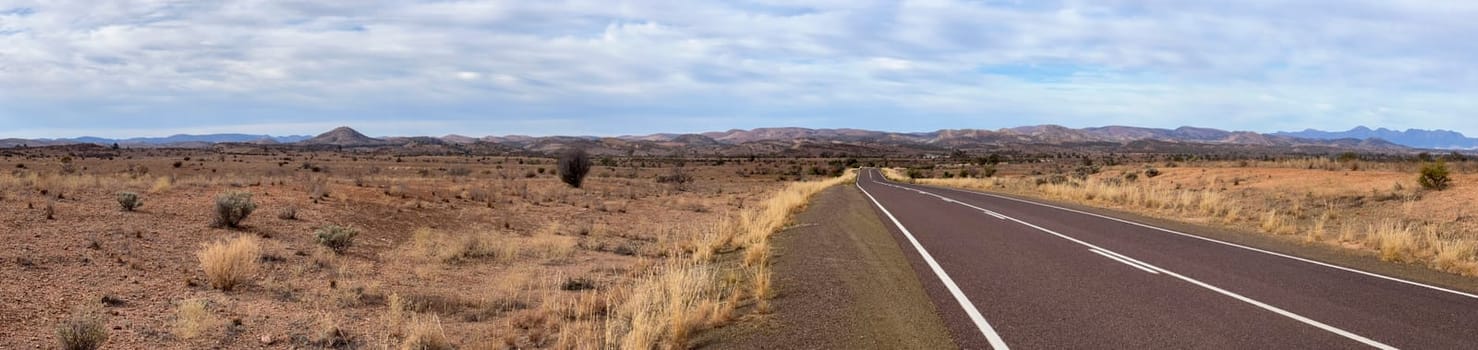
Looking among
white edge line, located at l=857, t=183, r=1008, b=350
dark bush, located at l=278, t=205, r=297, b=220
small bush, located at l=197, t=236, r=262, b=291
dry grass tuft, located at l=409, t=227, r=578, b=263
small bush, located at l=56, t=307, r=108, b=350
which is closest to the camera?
white edge line, located at l=857, t=183, r=1008, b=350

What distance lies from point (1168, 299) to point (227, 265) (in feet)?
35.1

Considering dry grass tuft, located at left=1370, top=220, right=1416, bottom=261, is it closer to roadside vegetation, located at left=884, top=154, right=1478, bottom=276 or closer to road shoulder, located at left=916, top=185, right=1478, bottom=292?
roadside vegetation, located at left=884, top=154, right=1478, bottom=276

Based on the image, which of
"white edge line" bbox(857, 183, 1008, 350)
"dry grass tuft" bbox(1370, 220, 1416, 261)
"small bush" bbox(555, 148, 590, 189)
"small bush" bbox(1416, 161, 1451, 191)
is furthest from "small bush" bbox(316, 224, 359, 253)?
"small bush" bbox(555, 148, 590, 189)

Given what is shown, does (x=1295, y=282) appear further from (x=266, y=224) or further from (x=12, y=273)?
(x=266, y=224)

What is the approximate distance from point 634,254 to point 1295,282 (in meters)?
11.1

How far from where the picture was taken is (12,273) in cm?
981

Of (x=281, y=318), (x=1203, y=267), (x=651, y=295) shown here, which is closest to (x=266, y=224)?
(x=281, y=318)

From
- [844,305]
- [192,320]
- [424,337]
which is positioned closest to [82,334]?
[192,320]

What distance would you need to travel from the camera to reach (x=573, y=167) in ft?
141

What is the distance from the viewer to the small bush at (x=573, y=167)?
43188mm

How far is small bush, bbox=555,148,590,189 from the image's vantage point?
43.2 m

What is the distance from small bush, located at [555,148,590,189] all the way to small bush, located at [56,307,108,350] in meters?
35.6

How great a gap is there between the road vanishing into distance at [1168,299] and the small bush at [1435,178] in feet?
46.9

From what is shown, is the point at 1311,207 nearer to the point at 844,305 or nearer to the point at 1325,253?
the point at 1325,253
